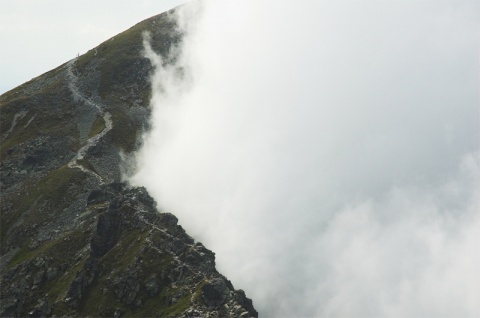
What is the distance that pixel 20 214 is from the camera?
130 m

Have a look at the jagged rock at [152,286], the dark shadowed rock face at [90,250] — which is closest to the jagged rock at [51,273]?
the dark shadowed rock face at [90,250]

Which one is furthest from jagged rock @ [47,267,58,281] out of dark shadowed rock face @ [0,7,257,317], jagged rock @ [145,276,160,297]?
jagged rock @ [145,276,160,297]

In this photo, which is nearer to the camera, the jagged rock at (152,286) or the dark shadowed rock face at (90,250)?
the dark shadowed rock face at (90,250)

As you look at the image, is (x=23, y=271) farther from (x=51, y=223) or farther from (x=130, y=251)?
(x=130, y=251)

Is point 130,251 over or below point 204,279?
over

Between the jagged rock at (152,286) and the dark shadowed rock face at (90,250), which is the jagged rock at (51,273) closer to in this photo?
the dark shadowed rock face at (90,250)

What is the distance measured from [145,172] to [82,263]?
76653 mm

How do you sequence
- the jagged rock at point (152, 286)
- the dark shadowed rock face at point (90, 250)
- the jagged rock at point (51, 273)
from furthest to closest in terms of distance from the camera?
the jagged rock at point (51, 273) < the jagged rock at point (152, 286) < the dark shadowed rock face at point (90, 250)

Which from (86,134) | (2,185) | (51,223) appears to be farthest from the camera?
(86,134)

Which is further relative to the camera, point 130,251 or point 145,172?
point 145,172

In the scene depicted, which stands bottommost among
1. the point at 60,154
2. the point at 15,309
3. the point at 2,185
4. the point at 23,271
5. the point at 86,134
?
the point at 15,309

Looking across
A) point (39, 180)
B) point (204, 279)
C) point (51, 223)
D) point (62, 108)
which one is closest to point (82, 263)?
point (51, 223)

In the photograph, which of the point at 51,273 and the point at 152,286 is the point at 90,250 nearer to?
the point at 51,273

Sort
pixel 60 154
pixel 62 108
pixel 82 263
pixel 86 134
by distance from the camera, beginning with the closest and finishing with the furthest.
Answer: pixel 82 263, pixel 60 154, pixel 86 134, pixel 62 108
